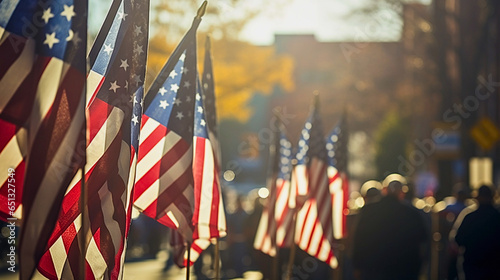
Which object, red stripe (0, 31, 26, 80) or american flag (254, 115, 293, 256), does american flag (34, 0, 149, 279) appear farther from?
american flag (254, 115, 293, 256)

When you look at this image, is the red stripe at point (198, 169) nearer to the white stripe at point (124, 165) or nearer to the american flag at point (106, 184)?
the american flag at point (106, 184)

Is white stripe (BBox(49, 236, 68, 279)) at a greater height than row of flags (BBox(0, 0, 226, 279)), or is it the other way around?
row of flags (BBox(0, 0, 226, 279))

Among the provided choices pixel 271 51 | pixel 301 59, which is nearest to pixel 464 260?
pixel 271 51

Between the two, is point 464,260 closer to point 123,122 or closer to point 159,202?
point 159,202

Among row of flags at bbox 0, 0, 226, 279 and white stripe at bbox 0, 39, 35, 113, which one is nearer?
row of flags at bbox 0, 0, 226, 279

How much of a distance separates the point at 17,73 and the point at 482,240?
21.9ft

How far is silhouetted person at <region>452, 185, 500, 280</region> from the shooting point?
38.2 ft

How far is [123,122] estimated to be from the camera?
7.58 metres

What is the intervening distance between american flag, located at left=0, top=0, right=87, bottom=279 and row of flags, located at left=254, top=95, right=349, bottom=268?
7182 millimetres

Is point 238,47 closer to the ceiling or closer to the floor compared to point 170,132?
closer to the ceiling

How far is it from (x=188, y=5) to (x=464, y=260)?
16067 mm

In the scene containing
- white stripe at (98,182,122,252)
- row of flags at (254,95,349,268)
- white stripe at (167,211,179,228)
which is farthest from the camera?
row of flags at (254,95,349,268)

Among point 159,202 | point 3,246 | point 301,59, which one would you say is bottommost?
point 3,246

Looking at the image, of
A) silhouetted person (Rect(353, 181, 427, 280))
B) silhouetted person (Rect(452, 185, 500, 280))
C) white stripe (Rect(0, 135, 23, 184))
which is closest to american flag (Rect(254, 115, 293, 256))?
silhouetted person (Rect(353, 181, 427, 280))
